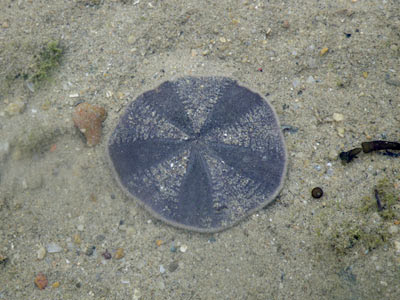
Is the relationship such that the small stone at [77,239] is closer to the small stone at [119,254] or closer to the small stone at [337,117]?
the small stone at [119,254]

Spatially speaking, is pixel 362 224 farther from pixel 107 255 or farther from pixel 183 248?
pixel 107 255

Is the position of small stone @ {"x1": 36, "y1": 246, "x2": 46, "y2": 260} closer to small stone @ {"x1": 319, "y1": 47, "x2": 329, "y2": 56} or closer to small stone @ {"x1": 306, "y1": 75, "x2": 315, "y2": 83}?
small stone @ {"x1": 306, "y1": 75, "x2": 315, "y2": 83}

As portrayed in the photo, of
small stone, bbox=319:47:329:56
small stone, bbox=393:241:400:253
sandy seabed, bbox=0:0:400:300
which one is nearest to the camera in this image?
small stone, bbox=393:241:400:253

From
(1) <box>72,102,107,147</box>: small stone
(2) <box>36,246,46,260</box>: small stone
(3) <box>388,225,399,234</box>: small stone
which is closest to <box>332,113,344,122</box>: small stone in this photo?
(3) <box>388,225,399,234</box>: small stone

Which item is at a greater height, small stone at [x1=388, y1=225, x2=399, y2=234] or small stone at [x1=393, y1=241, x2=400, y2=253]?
small stone at [x1=388, y1=225, x2=399, y2=234]

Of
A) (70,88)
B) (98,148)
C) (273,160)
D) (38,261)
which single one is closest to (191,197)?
(273,160)

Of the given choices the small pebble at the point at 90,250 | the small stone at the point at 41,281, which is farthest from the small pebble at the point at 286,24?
the small stone at the point at 41,281

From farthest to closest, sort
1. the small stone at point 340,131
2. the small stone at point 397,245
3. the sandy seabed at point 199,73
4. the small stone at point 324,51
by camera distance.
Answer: the small stone at point 324,51 → the small stone at point 340,131 → the sandy seabed at point 199,73 → the small stone at point 397,245

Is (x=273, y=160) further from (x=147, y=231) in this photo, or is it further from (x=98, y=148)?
(x=98, y=148)

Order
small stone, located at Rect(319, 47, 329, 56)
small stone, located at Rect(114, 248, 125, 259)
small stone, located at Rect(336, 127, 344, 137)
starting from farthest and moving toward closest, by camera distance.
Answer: small stone, located at Rect(319, 47, 329, 56) < small stone, located at Rect(336, 127, 344, 137) < small stone, located at Rect(114, 248, 125, 259)
